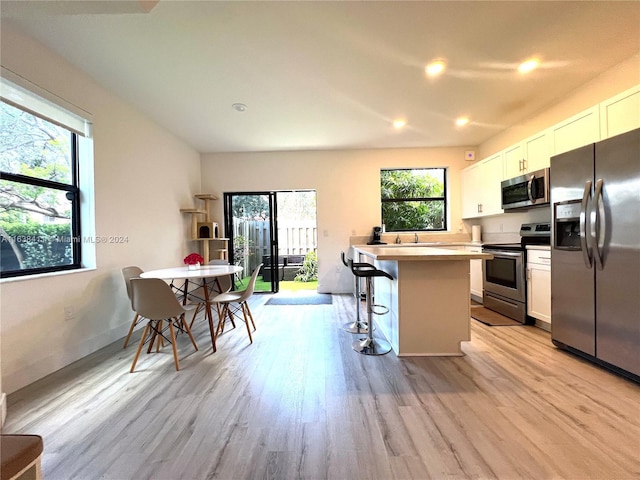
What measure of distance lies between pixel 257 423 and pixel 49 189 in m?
2.54

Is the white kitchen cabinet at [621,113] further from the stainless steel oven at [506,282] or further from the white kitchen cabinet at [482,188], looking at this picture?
the white kitchen cabinet at [482,188]

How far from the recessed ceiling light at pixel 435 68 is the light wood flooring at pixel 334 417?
256 centimetres

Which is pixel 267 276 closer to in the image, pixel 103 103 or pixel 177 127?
pixel 177 127

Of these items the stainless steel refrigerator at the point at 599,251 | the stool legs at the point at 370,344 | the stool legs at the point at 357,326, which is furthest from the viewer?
the stool legs at the point at 357,326

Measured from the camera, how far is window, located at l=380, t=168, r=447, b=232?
486 cm

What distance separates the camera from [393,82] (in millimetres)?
2629

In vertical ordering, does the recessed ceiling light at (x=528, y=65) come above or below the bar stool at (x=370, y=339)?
above

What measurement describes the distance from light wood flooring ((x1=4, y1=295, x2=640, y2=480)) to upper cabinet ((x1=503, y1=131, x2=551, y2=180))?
199 cm

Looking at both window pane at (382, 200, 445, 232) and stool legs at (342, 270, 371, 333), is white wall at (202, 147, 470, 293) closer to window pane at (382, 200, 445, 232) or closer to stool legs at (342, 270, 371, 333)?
window pane at (382, 200, 445, 232)

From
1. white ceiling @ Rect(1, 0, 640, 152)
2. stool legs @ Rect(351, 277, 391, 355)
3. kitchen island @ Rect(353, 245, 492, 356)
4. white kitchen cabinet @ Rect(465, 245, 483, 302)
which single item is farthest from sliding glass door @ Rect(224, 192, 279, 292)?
white kitchen cabinet @ Rect(465, 245, 483, 302)

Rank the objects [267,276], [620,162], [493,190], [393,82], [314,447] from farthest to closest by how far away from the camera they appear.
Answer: [267,276] < [493,190] < [393,82] < [620,162] < [314,447]

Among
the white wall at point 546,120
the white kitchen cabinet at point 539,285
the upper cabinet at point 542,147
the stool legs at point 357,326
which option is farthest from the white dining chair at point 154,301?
the white wall at point 546,120

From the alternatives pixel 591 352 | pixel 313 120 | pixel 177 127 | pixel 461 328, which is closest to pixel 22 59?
pixel 177 127

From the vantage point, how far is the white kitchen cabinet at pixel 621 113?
6.70 ft
